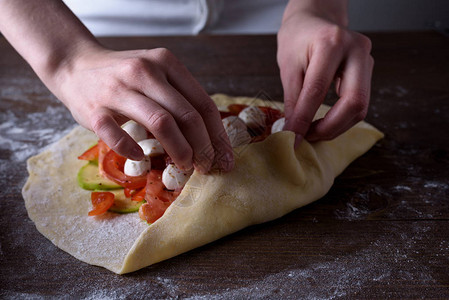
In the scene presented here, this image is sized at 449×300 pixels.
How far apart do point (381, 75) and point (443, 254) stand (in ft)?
4.95

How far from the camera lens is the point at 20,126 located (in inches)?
82.5

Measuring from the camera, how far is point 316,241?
4.61 ft

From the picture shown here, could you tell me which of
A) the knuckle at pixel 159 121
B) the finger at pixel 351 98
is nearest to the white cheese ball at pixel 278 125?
the finger at pixel 351 98

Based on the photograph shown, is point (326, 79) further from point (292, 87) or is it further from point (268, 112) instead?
point (268, 112)

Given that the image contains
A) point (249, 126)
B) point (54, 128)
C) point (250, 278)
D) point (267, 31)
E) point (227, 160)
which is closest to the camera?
point (250, 278)

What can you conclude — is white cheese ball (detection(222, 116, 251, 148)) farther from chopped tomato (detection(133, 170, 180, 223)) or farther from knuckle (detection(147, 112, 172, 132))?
knuckle (detection(147, 112, 172, 132))

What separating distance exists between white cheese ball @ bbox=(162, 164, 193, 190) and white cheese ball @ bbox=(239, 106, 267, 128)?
0.43 meters

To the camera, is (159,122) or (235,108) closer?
(159,122)

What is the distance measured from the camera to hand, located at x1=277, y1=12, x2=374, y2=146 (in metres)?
1.54

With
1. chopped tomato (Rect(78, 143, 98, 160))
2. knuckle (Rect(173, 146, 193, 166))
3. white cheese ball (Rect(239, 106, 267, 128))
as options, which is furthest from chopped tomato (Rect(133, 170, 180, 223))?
white cheese ball (Rect(239, 106, 267, 128))

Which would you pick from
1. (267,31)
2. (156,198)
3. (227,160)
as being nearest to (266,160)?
(227,160)

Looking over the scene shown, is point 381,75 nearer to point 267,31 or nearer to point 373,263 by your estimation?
point 267,31

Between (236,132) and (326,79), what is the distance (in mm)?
373

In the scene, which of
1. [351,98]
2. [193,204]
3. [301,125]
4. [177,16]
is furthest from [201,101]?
[177,16]
